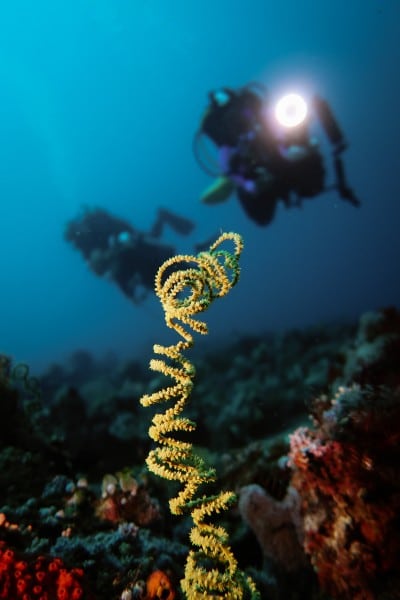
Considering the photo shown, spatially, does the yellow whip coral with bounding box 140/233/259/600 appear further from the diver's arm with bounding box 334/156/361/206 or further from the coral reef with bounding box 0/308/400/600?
the diver's arm with bounding box 334/156/361/206

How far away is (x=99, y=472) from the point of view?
5.76m

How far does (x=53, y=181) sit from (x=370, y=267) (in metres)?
113

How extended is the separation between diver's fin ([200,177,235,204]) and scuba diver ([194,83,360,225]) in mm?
417

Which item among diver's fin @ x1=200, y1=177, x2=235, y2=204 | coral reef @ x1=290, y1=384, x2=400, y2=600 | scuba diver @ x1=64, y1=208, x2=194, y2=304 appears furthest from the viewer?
scuba diver @ x1=64, y1=208, x2=194, y2=304

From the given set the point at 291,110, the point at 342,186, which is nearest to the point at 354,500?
the point at 342,186

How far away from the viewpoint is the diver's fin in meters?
9.51

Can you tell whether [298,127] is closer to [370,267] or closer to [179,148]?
[370,267]

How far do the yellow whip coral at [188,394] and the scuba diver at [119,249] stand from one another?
9349 millimetres

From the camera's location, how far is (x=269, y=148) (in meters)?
7.97

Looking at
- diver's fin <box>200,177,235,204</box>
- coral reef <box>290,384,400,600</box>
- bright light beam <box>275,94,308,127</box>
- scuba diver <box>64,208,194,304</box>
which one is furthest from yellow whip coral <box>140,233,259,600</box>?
scuba diver <box>64,208,194,304</box>

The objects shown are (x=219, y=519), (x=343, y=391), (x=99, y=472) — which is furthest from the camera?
(x=99, y=472)

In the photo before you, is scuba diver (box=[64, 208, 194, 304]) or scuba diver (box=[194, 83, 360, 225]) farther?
scuba diver (box=[64, 208, 194, 304])

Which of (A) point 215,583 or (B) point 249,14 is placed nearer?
(A) point 215,583

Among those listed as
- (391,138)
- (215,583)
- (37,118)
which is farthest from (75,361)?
(37,118)
